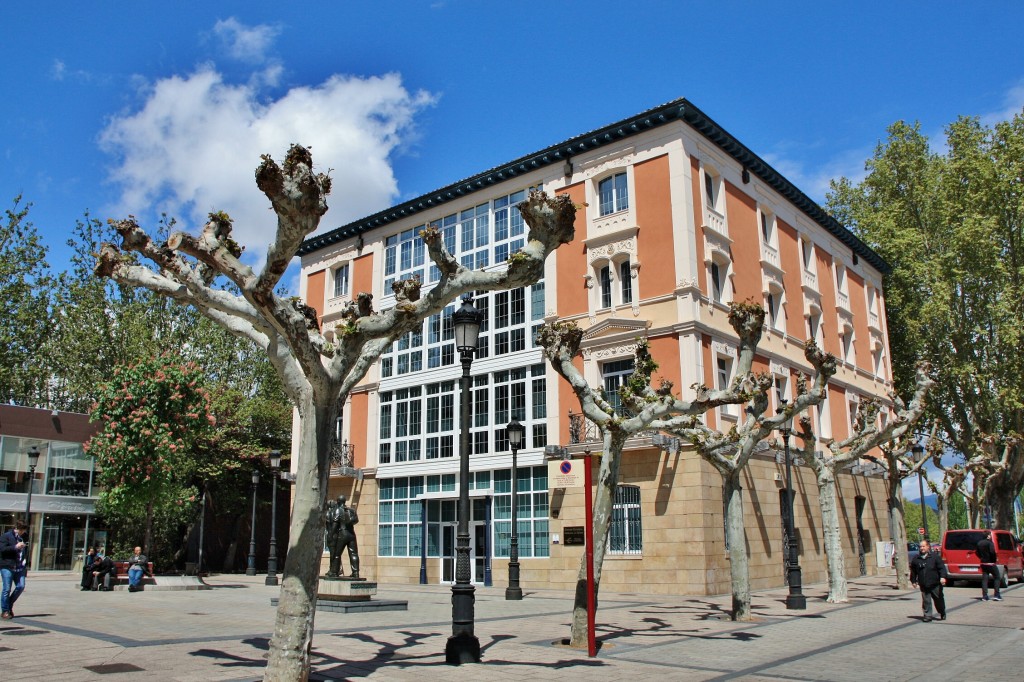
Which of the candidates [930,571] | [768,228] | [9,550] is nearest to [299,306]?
[9,550]

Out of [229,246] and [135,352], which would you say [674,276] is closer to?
[229,246]

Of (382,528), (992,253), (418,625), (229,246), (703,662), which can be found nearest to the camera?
(229,246)

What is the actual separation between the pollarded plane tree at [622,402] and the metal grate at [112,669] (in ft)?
19.6

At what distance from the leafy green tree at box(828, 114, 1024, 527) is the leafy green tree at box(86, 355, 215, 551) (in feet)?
107

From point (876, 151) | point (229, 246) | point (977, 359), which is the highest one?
point (876, 151)

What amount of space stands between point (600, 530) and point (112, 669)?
687cm

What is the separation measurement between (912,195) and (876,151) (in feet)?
10.8

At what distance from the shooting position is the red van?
25.8 meters

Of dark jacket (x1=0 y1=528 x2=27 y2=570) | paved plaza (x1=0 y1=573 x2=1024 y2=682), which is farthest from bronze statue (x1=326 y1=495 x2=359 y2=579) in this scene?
dark jacket (x1=0 y1=528 x2=27 y2=570)

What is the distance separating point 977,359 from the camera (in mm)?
37094

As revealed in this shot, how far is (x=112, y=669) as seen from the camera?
9312mm

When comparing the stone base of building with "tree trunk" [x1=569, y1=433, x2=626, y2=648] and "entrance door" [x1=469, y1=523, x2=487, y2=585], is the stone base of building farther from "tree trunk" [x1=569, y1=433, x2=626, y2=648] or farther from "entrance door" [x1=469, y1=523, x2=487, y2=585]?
"entrance door" [x1=469, y1=523, x2=487, y2=585]

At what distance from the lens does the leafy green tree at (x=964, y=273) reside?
1395 inches

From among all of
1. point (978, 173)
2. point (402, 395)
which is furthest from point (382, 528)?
point (978, 173)
